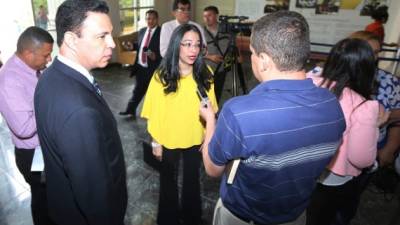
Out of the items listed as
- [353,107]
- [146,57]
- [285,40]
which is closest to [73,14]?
[285,40]

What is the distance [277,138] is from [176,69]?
1.04 metres

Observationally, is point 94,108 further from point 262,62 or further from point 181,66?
point 181,66

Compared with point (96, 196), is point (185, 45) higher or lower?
higher

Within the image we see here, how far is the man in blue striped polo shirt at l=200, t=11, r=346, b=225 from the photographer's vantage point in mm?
861

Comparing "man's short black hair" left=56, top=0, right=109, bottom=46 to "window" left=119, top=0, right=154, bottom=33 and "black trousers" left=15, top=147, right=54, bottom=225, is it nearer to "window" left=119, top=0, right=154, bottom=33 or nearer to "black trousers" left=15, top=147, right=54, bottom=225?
"black trousers" left=15, top=147, right=54, bottom=225

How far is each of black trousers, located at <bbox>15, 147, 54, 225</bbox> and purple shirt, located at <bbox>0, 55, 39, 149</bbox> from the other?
13 cm

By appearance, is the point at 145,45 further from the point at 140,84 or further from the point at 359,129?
the point at 359,129

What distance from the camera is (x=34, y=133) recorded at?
58.8 inches

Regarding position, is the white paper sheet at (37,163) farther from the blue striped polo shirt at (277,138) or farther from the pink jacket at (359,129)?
the pink jacket at (359,129)

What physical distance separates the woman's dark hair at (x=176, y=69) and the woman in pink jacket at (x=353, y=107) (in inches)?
26.9

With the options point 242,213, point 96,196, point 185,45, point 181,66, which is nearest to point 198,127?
point 181,66

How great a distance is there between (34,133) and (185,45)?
3.33 ft

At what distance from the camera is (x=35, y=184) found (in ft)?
5.28

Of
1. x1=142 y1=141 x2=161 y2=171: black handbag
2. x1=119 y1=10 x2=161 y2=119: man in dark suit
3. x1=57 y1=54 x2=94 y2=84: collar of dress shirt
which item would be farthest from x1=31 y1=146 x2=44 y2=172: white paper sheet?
x1=119 y1=10 x2=161 y2=119: man in dark suit
